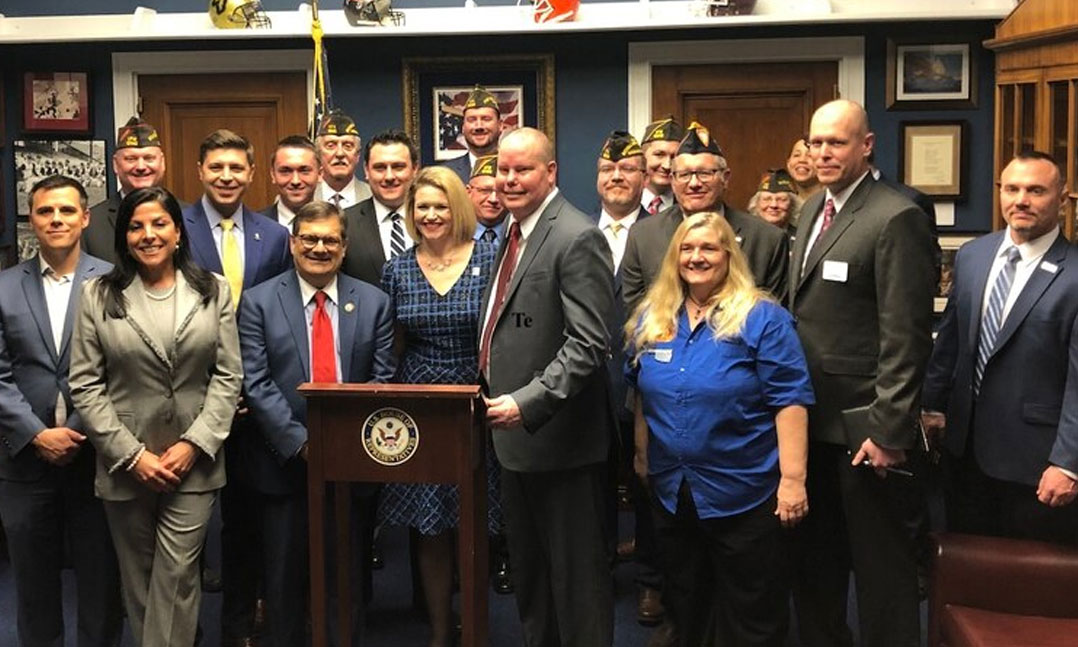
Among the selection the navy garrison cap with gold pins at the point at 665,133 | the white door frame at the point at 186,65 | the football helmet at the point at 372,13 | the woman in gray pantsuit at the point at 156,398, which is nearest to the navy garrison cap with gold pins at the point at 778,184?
the navy garrison cap with gold pins at the point at 665,133

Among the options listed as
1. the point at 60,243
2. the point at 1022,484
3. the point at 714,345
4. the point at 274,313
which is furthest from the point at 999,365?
the point at 60,243

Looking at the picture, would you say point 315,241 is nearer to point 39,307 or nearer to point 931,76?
point 39,307

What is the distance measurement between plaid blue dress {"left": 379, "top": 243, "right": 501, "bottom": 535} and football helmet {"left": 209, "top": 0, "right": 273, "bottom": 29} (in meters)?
A: 2.75

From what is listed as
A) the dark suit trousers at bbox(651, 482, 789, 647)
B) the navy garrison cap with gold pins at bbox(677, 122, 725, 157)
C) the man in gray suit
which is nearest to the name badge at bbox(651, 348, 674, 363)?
the man in gray suit

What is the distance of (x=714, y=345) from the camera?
3254 mm

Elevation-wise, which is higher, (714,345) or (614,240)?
(614,240)

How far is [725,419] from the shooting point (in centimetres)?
325

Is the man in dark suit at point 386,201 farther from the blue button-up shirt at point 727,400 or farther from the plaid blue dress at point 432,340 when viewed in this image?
the blue button-up shirt at point 727,400

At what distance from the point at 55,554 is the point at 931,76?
4.44 meters

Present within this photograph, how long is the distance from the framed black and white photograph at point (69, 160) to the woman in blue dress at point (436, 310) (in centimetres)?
334

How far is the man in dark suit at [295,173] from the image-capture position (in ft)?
13.9

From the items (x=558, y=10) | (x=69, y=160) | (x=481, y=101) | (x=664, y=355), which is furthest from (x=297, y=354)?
(x=69, y=160)

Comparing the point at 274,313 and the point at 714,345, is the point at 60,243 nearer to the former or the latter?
the point at 274,313

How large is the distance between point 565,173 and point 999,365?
316 cm
